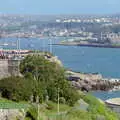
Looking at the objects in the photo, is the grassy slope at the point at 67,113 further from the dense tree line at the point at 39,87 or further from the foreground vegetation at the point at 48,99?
the dense tree line at the point at 39,87

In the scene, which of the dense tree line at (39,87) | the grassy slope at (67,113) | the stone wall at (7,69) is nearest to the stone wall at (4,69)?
the stone wall at (7,69)

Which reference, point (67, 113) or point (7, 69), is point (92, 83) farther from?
point (67, 113)

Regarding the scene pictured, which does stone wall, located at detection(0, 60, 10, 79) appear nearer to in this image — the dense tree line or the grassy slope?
the dense tree line

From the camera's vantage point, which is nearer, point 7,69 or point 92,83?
point 7,69

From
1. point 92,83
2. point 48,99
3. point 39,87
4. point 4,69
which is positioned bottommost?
point 92,83

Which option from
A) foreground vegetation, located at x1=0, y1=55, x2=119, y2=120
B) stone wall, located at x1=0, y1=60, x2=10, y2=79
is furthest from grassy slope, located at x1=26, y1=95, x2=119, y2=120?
stone wall, located at x1=0, y1=60, x2=10, y2=79

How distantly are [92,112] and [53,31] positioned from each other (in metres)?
110

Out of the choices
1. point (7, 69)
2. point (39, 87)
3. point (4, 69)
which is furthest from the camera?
point (7, 69)

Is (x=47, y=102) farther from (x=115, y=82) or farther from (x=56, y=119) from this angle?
(x=115, y=82)

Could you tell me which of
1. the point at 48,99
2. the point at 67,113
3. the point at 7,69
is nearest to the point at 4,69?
the point at 7,69

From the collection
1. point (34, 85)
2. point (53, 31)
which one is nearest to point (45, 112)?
point (34, 85)

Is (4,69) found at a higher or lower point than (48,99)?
higher

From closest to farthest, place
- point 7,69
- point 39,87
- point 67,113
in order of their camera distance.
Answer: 1. point 67,113
2. point 39,87
3. point 7,69

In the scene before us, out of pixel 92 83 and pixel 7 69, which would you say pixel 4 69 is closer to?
pixel 7 69
